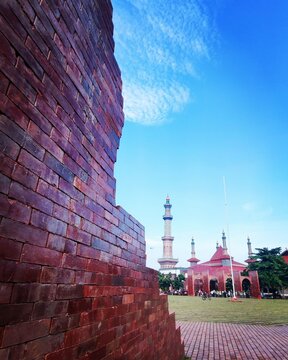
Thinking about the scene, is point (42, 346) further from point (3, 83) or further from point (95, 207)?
point (3, 83)

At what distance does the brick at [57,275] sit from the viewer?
1297 mm

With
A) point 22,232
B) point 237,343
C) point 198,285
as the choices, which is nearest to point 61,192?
point 22,232

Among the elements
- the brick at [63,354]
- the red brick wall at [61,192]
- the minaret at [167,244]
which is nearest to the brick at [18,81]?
the red brick wall at [61,192]

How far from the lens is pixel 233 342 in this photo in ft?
22.7

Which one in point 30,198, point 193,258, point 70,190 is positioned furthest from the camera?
point 193,258

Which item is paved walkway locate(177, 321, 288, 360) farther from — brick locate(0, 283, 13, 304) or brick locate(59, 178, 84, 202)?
brick locate(0, 283, 13, 304)

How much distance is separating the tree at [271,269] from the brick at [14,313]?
39567 mm

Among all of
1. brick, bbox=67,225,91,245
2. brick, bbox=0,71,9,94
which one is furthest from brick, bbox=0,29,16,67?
brick, bbox=67,225,91,245

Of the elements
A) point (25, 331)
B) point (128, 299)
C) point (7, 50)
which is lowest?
point (25, 331)

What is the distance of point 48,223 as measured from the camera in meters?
1.38

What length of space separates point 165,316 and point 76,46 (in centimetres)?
388

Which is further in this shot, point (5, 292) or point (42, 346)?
point (42, 346)

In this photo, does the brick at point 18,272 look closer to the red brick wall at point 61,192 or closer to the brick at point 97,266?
the red brick wall at point 61,192

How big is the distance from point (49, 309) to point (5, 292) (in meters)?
0.32
